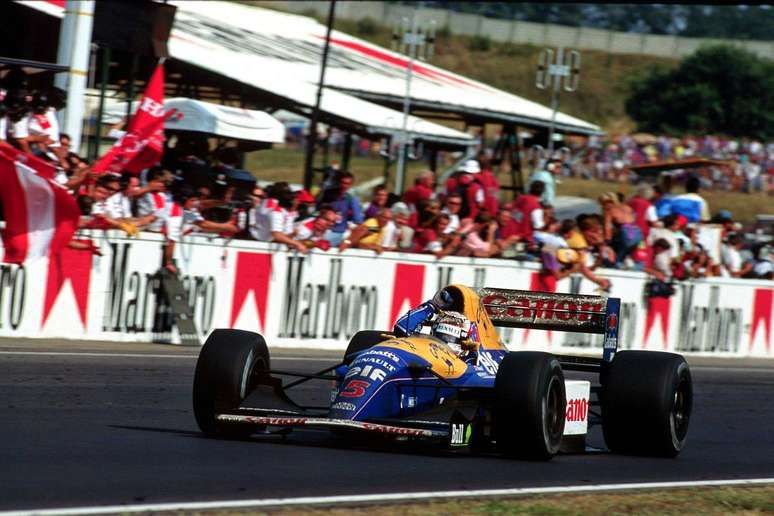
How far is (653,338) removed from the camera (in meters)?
19.8

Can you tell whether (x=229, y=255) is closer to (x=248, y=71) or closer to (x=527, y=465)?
(x=527, y=465)

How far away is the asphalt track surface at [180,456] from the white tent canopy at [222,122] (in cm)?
661

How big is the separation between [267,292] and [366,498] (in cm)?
928

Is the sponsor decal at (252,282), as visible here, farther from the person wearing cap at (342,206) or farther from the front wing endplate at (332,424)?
the front wing endplate at (332,424)

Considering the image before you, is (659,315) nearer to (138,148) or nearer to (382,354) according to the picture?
(138,148)

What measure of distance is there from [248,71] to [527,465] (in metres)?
16.9

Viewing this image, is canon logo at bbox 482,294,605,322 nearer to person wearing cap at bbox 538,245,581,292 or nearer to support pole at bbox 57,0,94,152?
support pole at bbox 57,0,94,152

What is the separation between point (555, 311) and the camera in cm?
1014

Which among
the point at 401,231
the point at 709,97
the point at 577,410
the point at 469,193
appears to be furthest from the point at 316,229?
the point at 709,97

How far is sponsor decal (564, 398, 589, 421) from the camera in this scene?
880 cm

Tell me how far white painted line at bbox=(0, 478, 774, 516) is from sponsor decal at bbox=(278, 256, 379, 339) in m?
8.17

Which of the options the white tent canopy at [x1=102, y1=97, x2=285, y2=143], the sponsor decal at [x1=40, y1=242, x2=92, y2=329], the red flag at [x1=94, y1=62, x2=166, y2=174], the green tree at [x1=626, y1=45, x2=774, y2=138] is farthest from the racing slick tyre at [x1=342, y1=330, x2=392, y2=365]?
Result: the green tree at [x1=626, y1=45, x2=774, y2=138]

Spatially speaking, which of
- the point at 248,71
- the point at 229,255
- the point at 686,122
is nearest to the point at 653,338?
the point at 229,255

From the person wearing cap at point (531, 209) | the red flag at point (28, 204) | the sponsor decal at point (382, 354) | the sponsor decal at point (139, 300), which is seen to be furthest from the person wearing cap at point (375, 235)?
the sponsor decal at point (382, 354)
